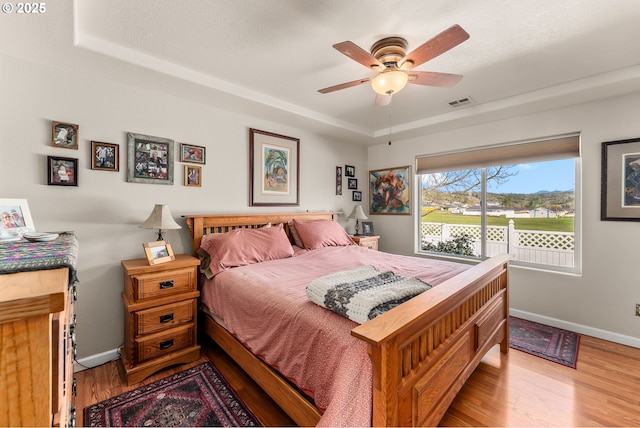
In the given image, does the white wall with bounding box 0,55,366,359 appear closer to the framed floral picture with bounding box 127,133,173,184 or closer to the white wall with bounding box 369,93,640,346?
the framed floral picture with bounding box 127,133,173,184

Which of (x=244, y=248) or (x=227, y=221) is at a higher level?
(x=227, y=221)

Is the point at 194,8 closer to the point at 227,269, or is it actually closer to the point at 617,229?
the point at 227,269

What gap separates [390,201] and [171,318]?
344cm

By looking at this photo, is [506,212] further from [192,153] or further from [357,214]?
[192,153]

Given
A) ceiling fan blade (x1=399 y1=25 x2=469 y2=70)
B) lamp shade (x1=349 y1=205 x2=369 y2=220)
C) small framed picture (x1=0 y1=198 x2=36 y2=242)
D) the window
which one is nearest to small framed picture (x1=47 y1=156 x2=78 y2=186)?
small framed picture (x1=0 y1=198 x2=36 y2=242)

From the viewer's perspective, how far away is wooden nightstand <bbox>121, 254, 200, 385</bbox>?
2.08 meters

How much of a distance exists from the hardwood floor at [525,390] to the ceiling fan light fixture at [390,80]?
221cm

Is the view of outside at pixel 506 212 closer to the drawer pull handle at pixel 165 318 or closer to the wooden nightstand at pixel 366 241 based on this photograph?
the wooden nightstand at pixel 366 241

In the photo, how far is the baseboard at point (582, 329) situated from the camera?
259 cm

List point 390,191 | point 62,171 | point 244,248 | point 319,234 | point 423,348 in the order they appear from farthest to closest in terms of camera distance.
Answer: point 390,191 < point 319,234 < point 244,248 < point 62,171 < point 423,348

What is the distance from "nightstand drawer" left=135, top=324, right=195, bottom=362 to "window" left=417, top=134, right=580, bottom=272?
333 centimetres

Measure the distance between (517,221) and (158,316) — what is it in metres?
3.99

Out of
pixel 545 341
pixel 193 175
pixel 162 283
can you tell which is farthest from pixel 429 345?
pixel 193 175

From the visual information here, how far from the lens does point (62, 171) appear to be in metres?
2.11
